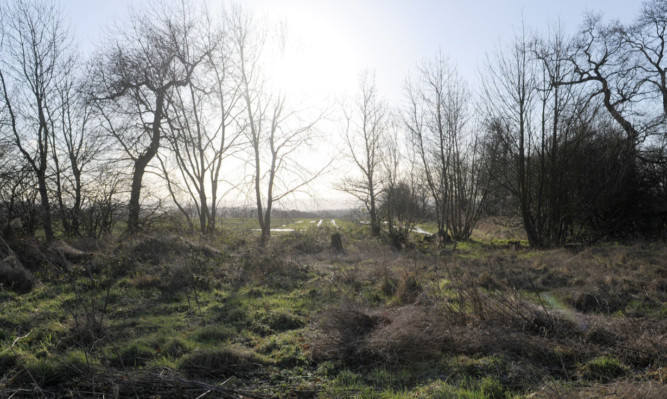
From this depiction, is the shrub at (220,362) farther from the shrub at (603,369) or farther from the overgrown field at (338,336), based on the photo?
the shrub at (603,369)

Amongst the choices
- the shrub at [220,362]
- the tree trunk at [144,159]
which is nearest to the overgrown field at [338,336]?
the shrub at [220,362]

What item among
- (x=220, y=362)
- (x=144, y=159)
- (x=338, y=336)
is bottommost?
(x=220, y=362)

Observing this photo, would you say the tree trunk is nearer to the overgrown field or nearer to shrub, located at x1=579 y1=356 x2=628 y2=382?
the overgrown field

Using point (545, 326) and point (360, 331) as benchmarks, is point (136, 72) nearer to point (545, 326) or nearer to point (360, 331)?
point (360, 331)

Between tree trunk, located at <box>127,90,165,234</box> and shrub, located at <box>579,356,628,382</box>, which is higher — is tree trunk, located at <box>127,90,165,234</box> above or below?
above

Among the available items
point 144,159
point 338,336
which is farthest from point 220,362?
point 144,159

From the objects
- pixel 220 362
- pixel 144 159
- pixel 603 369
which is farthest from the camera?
pixel 144 159

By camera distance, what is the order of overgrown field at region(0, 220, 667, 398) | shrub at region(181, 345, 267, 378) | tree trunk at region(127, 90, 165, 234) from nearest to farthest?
overgrown field at region(0, 220, 667, 398)
shrub at region(181, 345, 267, 378)
tree trunk at region(127, 90, 165, 234)

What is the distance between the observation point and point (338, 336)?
5.56 meters

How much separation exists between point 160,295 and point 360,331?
464 cm

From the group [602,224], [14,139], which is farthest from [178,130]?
[602,224]

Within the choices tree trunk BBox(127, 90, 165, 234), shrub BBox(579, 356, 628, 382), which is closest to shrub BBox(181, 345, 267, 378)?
shrub BBox(579, 356, 628, 382)

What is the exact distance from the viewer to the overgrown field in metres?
4.07

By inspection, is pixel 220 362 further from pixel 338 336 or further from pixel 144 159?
pixel 144 159
